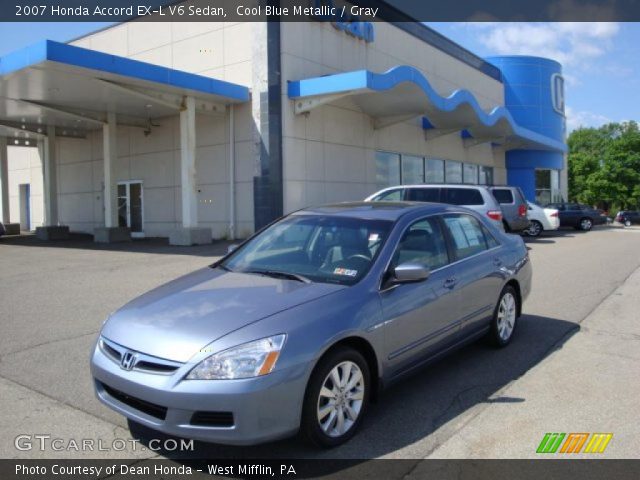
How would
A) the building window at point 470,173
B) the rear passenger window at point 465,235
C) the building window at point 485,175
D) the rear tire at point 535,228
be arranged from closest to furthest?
the rear passenger window at point 465,235 < the rear tire at point 535,228 < the building window at point 470,173 < the building window at point 485,175

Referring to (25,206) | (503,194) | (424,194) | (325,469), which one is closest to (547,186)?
(503,194)

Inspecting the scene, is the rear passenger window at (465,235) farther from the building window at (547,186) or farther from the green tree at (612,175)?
the green tree at (612,175)

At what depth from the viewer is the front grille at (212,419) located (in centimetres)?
315

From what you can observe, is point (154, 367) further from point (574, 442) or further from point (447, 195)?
point (447, 195)

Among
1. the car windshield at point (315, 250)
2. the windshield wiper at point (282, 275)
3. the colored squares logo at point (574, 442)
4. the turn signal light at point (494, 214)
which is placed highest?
the turn signal light at point (494, 214)

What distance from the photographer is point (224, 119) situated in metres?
19.1

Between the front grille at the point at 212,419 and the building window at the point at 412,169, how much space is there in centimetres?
2211

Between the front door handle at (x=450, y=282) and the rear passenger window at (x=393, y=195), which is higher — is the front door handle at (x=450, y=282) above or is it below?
below

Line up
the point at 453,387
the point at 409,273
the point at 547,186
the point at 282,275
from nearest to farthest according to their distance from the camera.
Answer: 1. the point at 409,273
2. the point at 282,275
3. the point at 453,387
4. the point at 547,186

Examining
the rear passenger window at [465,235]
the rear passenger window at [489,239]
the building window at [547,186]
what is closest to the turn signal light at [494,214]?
the rear passenger window at [489,239]

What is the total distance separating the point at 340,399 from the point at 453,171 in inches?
1072

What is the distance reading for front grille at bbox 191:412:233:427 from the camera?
10.3 ft

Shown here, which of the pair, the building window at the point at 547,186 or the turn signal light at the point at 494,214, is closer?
the turn signal light at the point at 494,214

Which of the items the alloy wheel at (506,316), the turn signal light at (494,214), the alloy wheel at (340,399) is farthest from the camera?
the turn signal light at (494,214)
